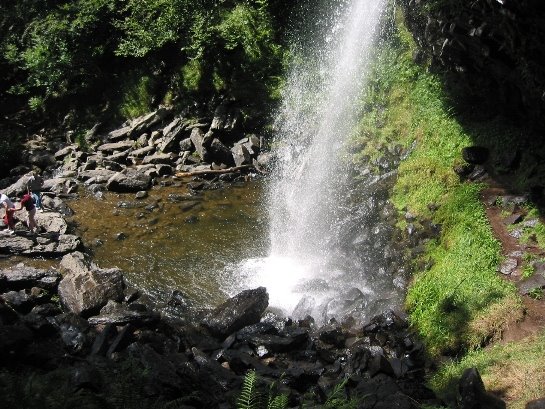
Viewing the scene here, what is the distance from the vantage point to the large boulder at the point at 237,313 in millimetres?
10570

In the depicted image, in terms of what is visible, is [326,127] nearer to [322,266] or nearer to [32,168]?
[322,266]

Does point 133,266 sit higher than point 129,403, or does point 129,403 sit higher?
point 129,403

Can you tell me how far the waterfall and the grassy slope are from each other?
122cm

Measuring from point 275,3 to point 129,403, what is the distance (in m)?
20.8

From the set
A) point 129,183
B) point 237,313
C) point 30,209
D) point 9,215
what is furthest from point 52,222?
point 237,313

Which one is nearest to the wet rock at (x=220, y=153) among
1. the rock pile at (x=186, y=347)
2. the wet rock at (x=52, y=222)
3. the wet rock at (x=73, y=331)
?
the wet rock at (x=52, y=222)

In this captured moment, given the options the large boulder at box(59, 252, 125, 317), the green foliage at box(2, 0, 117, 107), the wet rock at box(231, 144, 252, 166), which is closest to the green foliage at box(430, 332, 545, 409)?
the large boulder at box(59, 252, 125, 317)

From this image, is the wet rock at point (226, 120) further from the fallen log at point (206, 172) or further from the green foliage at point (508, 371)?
the green foliage at point (508, 371)

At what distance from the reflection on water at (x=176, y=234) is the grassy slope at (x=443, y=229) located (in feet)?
15.0

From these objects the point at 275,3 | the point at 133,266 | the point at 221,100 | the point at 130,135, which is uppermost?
the point at 275,3

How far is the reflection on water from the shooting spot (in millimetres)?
12758

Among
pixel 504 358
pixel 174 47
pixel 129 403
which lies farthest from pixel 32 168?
pixel 504 358

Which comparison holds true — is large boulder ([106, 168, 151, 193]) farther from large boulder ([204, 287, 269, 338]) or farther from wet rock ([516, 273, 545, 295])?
wet rock ([516, 273, 545, 295])

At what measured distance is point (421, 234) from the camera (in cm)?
1220
